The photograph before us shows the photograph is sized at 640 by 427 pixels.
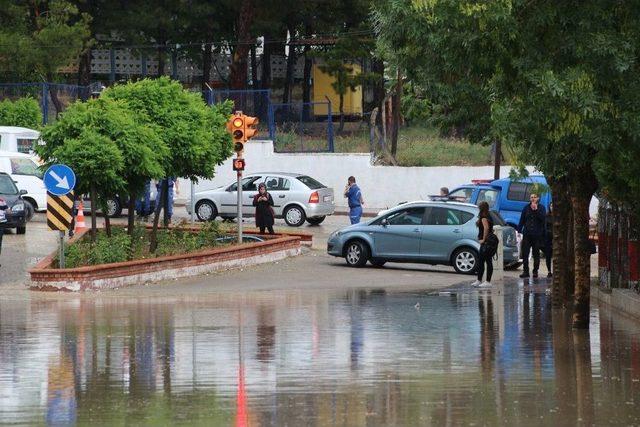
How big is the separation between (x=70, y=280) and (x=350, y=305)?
5.18 m

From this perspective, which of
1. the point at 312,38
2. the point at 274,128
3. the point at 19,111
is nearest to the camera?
the point at 19,111

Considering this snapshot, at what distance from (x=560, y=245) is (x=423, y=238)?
8.35 meters

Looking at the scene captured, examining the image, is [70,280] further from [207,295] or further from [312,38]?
[312,38]

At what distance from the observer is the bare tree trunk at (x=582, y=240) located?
720 inches

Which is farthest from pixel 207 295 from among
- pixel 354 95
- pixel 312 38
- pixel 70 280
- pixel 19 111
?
pixel 354 95

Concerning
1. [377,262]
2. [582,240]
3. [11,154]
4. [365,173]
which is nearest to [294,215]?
[11,154]

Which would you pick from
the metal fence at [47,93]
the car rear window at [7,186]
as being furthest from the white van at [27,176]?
the metal fence at [47,93]

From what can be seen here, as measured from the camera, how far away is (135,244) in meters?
28.9

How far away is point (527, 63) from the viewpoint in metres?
15.7

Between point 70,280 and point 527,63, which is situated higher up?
point 527,63

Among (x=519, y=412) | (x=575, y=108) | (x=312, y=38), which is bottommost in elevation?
(x=519, y=412)

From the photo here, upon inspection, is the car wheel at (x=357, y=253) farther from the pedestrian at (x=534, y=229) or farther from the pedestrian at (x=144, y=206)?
the pedestrian at (x=144, y=206)

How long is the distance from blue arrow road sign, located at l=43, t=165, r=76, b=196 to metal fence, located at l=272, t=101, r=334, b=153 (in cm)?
2557

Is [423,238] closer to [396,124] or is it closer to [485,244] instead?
[485,244]
